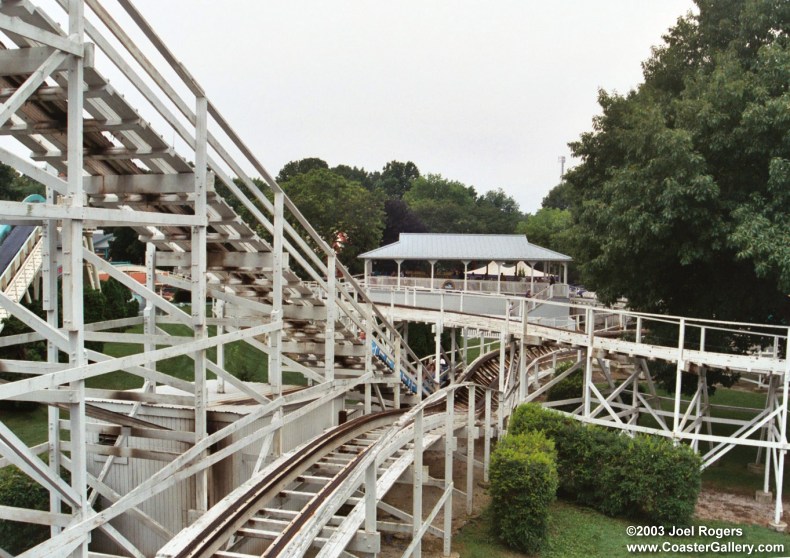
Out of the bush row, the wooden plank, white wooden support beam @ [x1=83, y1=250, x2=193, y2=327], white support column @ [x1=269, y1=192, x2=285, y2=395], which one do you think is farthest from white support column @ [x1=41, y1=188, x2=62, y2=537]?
the bush row

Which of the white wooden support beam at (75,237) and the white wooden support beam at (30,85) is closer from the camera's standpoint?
the white wooden support beam at (30,85)

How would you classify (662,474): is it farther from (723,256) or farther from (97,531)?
(97,531)

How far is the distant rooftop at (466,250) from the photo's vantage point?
107 ft

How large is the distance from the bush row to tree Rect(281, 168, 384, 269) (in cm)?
2928

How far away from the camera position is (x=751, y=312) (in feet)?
58.5

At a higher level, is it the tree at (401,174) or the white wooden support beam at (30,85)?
the tree at (401,174)

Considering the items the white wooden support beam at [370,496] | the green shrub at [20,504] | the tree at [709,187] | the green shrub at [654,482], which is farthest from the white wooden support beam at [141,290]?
the tree at [709,187]

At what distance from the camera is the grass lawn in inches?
491

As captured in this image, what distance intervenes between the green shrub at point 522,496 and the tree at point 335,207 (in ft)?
102

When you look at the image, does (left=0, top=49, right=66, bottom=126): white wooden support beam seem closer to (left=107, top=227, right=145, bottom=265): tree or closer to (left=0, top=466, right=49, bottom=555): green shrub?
(left=0, top=466, right=49, bottom=555): green shrub

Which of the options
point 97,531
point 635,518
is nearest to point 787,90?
point 635,518

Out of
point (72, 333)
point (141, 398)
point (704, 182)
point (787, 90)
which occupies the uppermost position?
point (787, 90)

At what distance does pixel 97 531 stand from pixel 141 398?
3956mm

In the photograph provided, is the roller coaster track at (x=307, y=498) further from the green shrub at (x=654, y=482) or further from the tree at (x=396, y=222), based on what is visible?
the tree at (x=396, y=222)
